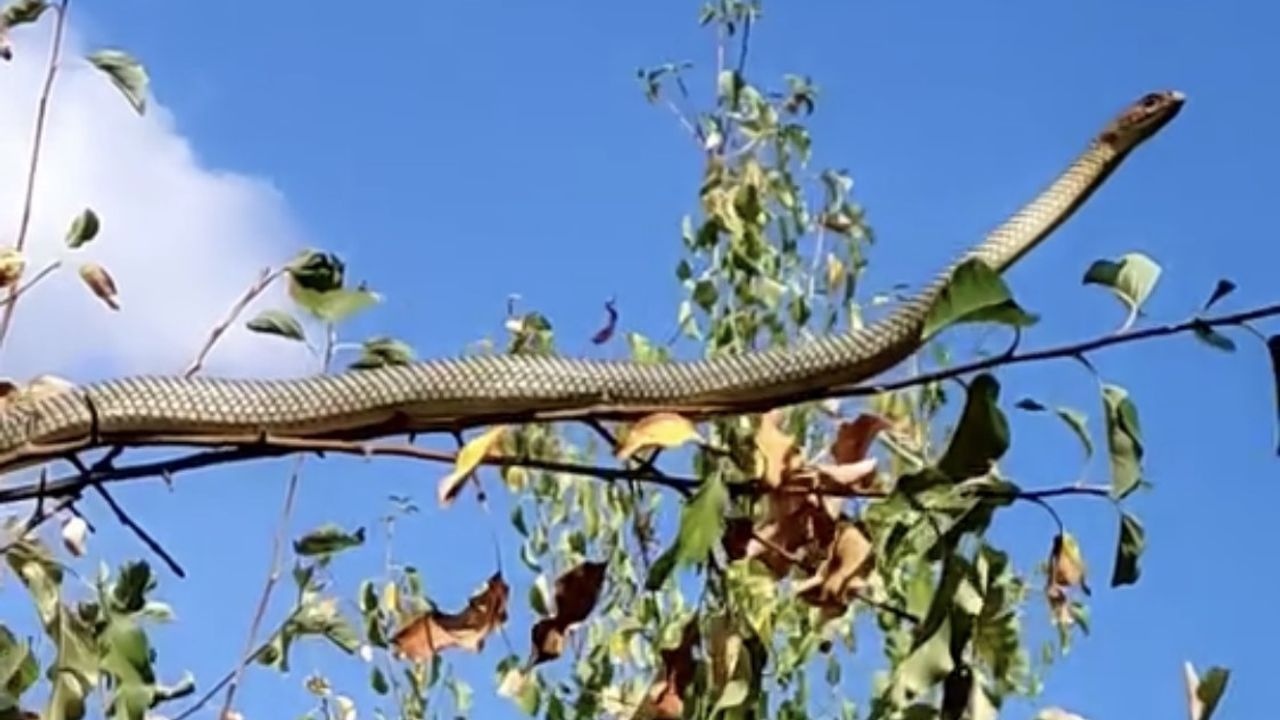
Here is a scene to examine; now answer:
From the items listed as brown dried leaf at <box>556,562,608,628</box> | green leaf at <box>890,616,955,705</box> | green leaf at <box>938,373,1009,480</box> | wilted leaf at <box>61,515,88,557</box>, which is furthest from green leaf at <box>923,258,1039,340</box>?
wilted leaf at <box>61,515,88,557</box>

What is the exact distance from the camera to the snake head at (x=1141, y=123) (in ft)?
6.51

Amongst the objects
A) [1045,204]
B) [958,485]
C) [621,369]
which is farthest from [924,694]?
[1045,204]

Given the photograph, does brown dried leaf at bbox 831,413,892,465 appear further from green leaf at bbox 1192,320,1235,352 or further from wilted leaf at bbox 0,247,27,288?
wilted leaf at bbox 0,247,27,288

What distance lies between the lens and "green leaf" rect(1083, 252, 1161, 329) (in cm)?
128

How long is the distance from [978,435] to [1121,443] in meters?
0.08

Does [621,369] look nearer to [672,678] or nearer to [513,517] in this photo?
[672,678]

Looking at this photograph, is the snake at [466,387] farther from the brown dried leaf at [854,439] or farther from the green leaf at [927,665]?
the green leaf at [927,665]

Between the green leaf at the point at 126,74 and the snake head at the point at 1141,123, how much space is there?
798 millimetres

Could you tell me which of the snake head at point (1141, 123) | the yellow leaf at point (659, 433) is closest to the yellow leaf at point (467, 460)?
the yellow leaf at point (659, 433)

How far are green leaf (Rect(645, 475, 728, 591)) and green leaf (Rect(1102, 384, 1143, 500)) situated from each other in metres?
0.20

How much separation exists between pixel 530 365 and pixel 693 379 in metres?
0.11

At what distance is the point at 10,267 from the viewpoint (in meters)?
1.56

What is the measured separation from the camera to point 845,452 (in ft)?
4.56

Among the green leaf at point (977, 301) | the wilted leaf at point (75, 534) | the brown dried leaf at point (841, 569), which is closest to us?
the green leaf at point (977, 301)
